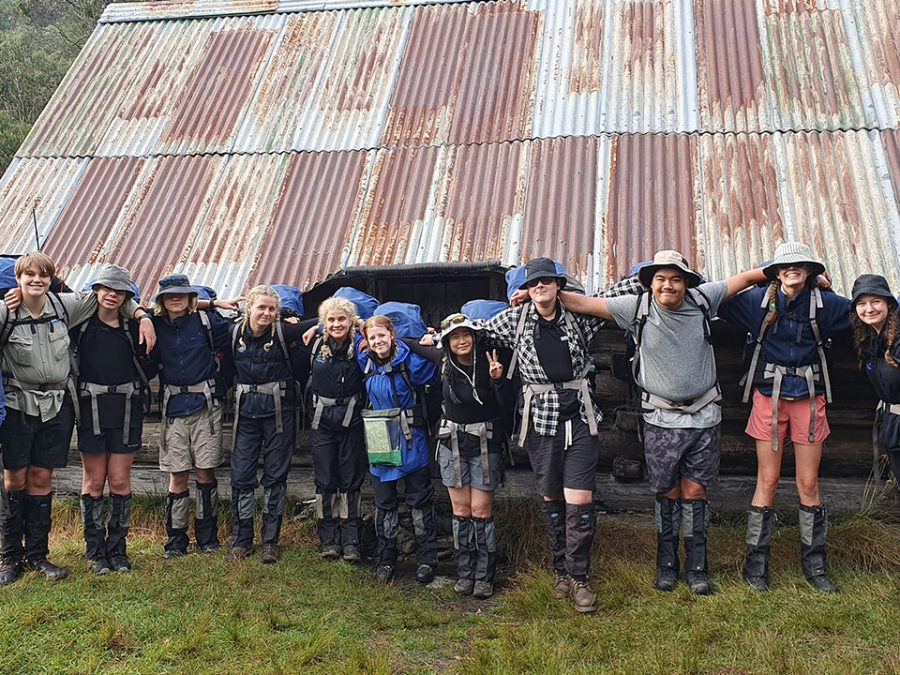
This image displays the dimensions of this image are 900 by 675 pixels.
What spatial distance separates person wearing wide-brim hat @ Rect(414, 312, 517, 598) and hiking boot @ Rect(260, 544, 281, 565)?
1536mm

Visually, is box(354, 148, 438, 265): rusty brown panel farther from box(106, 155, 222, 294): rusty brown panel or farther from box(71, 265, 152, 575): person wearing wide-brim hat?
box(71, 265, 152, 575): person wearing wide-brim hat

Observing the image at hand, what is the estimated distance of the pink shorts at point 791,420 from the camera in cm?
527

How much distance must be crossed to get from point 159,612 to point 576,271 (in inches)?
167

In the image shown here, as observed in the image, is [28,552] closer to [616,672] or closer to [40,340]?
[40,340]

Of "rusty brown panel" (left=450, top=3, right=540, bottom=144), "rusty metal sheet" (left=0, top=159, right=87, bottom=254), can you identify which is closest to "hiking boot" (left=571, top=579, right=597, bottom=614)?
"rusty brown panel" (left=450, top=3, right=540, bottom=144)

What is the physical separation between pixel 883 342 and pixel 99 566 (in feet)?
19.2

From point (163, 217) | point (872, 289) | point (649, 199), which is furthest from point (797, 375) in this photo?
point (163, 217)

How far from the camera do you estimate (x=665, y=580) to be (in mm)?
5344

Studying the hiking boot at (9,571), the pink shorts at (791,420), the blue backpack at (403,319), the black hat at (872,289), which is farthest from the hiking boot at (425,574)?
the black hat at (872,289)

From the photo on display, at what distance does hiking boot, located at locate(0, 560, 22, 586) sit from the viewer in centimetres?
566

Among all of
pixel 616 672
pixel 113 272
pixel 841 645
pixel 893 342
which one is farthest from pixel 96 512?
pixel 893 342

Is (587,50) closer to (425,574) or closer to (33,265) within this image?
(425,574)

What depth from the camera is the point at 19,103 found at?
2328 cm

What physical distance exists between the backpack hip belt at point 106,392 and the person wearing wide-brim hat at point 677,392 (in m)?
3.46
